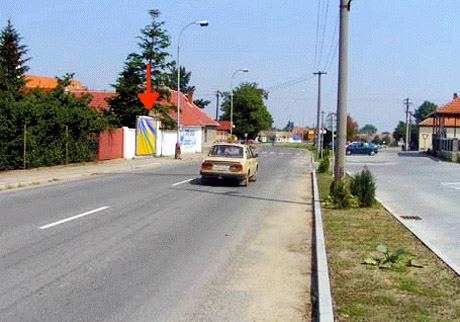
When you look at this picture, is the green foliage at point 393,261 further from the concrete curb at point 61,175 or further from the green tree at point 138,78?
the green tree at point 138,78

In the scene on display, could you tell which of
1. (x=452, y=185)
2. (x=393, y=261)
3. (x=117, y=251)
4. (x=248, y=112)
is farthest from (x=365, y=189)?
(x=248, y=112)

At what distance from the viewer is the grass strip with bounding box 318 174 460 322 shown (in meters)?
5.68

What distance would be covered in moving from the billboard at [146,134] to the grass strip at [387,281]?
29.0 metres

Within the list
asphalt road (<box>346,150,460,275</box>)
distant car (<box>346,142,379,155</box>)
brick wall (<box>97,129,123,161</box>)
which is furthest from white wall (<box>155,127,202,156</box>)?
asphalt road (<box>346,150,460,275</box>)

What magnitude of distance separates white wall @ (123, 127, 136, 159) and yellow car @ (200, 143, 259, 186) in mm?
16360

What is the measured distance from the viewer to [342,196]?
14266 millimetres

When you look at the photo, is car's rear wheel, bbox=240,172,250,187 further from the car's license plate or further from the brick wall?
the brick wall

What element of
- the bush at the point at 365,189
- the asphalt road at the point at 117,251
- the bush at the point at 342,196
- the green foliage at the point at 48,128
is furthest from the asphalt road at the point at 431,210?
the green foliage at the point at 48,128

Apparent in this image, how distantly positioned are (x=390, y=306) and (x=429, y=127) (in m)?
108

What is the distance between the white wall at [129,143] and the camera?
36544 millimetres

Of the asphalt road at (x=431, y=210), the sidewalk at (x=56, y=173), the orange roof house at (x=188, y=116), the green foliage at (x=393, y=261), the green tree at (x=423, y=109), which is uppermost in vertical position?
the green tree at (x=423, y=109)

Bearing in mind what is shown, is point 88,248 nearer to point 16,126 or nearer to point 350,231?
point 350,231

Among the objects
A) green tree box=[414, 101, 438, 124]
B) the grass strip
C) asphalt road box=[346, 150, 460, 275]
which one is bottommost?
asphalt road box=[346, 150, 460, 275]

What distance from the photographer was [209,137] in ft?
275
